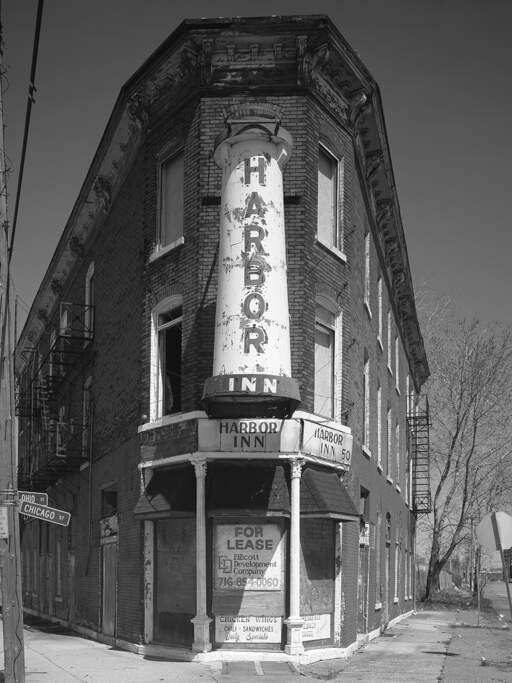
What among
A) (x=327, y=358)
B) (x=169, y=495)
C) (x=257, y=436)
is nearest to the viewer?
(x=257, y=436)

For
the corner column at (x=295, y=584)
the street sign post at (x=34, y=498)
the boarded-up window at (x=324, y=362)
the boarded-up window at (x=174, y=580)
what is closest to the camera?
the street sign post at (x=34, y=498)

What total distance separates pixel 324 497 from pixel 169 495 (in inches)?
108

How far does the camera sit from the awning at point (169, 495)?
16.3 metres

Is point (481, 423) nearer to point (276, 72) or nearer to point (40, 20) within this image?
point (276, 72)

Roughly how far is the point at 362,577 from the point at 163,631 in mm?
5917

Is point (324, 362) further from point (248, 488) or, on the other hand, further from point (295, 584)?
point (295, 584)

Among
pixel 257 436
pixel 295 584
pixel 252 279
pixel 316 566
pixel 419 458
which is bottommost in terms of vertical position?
pixel 295 584

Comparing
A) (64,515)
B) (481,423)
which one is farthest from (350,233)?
(481,423)

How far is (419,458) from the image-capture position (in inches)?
1614

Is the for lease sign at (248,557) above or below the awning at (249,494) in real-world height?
below

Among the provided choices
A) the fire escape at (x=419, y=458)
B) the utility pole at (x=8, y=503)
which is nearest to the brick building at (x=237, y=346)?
the utility pole at (x=8, y=503)

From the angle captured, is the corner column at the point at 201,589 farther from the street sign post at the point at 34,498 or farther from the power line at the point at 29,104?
the power line at the point at 29,104

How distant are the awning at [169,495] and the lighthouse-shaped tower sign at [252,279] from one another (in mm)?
1435

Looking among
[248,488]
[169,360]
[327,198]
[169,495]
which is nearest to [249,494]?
[248,488]
